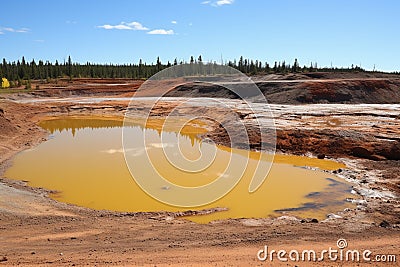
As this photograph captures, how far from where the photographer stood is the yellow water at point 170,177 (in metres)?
10.9

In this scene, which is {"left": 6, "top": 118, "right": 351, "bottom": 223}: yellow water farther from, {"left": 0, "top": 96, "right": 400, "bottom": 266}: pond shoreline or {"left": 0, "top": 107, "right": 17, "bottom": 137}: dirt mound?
{"left": 0, "top": 107, "right": 17, "bottom": 137}: dirt mound

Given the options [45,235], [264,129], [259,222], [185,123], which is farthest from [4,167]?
[185,123]

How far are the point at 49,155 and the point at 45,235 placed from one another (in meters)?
10.8

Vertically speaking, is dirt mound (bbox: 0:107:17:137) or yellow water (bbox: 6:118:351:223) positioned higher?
dirt mound (bbox: 0:107:17:137)

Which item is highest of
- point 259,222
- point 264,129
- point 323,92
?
point 323,92

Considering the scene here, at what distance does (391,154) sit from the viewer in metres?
16.5

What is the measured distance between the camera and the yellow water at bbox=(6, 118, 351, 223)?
1090 centimetres

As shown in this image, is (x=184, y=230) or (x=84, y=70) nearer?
(x=184, y=230)

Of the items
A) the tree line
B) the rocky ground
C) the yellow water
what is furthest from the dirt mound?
the tree line

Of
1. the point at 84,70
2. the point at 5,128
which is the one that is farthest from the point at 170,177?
the point at 84,70

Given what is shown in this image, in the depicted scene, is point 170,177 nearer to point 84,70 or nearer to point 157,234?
point 157,234

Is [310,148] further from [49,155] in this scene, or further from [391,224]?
[49,155]

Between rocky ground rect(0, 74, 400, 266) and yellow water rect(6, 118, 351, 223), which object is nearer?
rocky ground rect(0, 74, 400, 266)

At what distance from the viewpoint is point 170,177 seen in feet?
45.6
